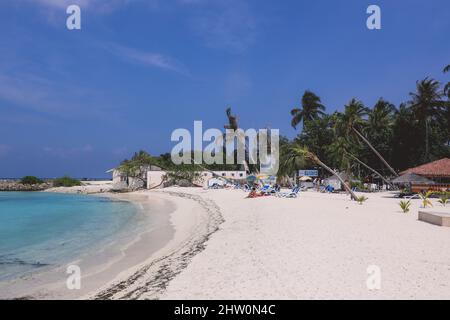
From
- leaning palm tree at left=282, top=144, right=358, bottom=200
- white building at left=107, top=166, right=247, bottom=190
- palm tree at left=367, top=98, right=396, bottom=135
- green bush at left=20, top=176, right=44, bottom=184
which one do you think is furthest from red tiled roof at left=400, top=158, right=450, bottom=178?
green bush at left=20, top=176, right=44, bottom=184

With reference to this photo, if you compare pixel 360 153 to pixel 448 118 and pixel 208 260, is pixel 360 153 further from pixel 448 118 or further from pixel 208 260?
pixel 208 260

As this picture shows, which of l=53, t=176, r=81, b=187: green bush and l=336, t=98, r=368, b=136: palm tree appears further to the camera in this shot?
l=53, t=176, r=81, b=187: green bush

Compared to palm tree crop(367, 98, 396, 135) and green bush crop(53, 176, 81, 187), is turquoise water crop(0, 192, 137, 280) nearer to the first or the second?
palm tree crop(367, 98, 396, 135)

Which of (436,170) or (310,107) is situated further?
(310,107)

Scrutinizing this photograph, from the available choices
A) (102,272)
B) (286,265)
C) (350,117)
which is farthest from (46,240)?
(350,117)

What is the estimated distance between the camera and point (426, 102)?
34875 mm

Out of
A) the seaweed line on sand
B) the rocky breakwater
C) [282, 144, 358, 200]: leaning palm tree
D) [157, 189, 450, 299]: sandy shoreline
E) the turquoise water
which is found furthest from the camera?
the rocky breakwater

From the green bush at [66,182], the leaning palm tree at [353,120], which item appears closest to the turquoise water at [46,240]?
the leaning palm tree at [353,120]

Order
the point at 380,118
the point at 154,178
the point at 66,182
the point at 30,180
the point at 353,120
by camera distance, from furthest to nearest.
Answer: the point at 30,180
the point at 66,182
the point at 154,178
the point at 380,118
the point at 353,120

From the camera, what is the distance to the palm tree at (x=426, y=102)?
3450cm

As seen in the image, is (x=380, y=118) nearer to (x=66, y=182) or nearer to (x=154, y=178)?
(x=154, y=178)

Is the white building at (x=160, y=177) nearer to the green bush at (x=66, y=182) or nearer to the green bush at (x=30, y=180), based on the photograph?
the green bush at (x=66, y=182)

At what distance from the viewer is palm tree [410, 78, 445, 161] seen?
113ft
